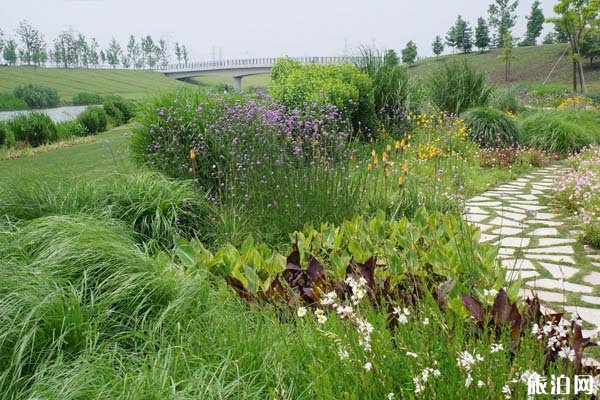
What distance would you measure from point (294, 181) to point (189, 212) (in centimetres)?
95

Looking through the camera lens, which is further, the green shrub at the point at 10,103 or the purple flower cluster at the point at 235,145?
the green shrub at the point at 10,103

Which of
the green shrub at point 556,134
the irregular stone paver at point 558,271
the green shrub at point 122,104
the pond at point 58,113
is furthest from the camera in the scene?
the green shrub at point 122,104

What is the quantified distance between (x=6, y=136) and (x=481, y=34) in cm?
5387

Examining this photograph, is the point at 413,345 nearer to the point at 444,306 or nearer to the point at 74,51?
the point at 444,306

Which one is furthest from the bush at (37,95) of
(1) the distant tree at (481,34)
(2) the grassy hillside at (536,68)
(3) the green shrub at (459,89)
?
(1) the distant tree at (481,34)

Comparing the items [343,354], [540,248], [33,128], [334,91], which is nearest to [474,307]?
[343,354]

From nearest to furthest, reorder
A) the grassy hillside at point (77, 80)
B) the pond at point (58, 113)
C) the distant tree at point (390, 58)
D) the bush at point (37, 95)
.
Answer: the distant tree at point (390, 58)
the pond at point (58, 113)
the bush at point (37, 95)
the grassy hillside at point (77, 80)

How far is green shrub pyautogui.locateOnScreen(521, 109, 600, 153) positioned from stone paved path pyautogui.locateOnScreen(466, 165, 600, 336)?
3.00m

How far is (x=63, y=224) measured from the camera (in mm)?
2799

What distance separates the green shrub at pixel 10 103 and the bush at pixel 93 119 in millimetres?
2008

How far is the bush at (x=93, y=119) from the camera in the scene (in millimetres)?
15484

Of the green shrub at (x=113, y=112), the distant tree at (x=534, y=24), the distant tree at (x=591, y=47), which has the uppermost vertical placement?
the distant tree at (x=534, y=24)

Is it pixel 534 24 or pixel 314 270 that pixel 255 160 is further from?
pixel 534 24

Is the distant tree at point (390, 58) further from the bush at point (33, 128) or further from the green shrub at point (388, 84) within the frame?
the bush at point (33, 128)
